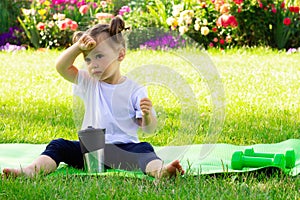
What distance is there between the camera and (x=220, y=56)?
7004 millimetres

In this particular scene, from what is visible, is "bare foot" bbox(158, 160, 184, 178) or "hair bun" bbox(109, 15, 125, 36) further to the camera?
"hair bun" bbox(109, 15, 125, 36)

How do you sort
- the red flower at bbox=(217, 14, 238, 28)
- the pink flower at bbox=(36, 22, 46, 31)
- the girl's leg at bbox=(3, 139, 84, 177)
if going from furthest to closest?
the pink flower at bbox=(36, 22, 46, 31)
the red flower at bbox=(217, 14, 238, 28)
the girl's leg at bbox=(3, 139, 84, 177)

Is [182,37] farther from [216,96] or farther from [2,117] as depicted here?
[2,117]

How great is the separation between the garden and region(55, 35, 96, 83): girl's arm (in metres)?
0.05

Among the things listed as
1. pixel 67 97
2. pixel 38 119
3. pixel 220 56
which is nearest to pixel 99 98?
pixel 38 119

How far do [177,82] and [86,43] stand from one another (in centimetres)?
43

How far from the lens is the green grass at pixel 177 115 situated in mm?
2439

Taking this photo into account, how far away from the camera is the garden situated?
2.53 meters

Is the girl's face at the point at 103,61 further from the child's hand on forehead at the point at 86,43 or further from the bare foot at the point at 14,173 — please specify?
the bare foot at the point at 14,173

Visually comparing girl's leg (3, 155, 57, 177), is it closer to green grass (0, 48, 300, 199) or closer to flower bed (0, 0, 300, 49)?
green grass (0, 48, 300, 199)

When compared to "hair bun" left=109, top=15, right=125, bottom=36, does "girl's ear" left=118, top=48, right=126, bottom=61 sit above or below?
below

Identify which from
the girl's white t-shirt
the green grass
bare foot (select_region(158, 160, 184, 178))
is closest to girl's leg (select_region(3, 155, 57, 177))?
the green grass

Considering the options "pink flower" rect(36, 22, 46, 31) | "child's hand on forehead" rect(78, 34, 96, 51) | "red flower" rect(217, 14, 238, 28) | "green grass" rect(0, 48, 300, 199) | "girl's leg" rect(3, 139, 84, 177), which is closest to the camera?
"green grass" rect(0, 48, 300, 199)

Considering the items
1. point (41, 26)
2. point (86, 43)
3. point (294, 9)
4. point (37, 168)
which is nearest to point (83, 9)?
point (41, 26)
